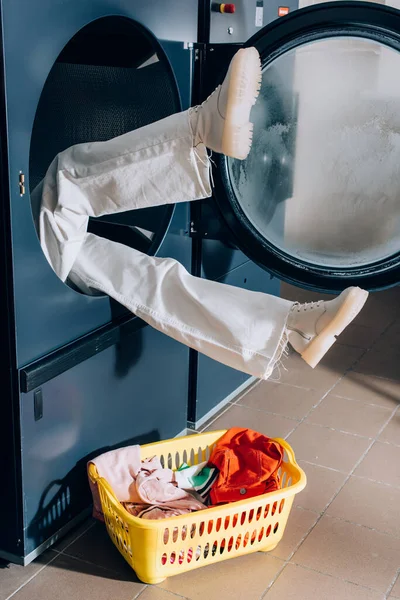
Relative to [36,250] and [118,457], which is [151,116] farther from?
[118,457]

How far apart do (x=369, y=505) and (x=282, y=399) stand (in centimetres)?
79

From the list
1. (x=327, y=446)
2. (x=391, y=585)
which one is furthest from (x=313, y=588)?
(x=327, y=446)

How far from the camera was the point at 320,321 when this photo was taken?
2041 mm

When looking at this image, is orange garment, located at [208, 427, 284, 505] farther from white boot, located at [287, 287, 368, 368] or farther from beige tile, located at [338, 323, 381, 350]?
beige tile, located at [338, 323, 381, 350]

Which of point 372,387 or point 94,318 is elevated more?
point 94,318

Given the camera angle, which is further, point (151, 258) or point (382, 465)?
point (382, 465)

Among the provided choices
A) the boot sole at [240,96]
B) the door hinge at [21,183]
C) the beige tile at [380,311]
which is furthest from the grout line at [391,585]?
the beige tile at [380,311]

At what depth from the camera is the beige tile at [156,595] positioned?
194 centimetres

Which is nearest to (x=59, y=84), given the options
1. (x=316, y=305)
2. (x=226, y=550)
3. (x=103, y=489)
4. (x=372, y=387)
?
(x=316, y=305)

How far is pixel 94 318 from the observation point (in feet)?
7.02

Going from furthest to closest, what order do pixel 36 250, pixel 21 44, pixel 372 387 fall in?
1. pixel 372 387
2. pixel 36 250
3. pixel 21 44

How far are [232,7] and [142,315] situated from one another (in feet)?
3.66

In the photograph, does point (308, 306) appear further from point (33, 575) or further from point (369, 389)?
point (369, 389)

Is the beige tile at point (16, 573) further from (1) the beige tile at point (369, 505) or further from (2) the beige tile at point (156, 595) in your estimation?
(1) the beige tile at point (369, 505)
